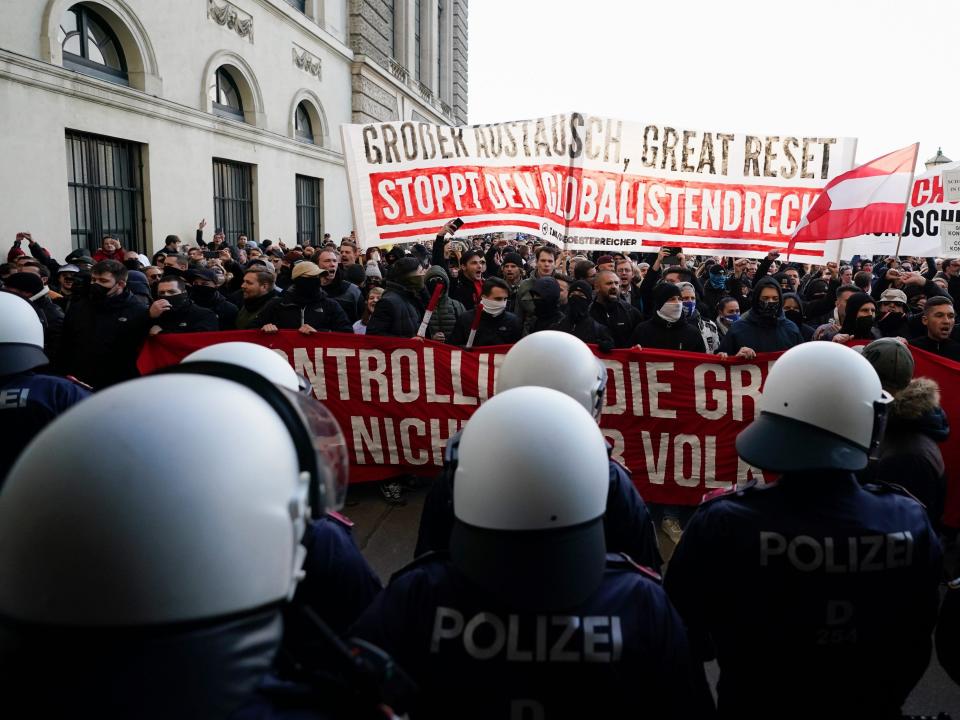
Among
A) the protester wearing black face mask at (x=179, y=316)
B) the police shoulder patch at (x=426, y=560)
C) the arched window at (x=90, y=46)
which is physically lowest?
the police shoulder patch at (x=426, y=560)

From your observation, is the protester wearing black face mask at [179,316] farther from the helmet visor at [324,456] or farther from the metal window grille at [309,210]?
the metal window grille at [309,210]

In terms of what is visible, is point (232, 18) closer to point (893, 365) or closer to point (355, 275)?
point (355, 275)

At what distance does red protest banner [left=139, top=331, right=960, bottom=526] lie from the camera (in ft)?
16.6

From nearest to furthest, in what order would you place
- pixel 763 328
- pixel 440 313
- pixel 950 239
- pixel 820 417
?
pixel 820 417 < pixel 763 328 < pixel 440 313 < pixel 950 239

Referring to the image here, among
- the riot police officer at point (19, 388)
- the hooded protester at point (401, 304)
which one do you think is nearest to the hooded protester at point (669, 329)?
the hooded protester at point (401, 304)

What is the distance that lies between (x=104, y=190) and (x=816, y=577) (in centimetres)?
1487

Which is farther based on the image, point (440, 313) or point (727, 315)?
point (727, 315)

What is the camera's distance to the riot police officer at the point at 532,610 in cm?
140

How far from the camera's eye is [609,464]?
2555 millimetres

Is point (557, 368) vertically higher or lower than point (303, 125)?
lower

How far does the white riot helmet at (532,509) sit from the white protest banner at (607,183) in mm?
4573

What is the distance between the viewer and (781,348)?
560 centimetres

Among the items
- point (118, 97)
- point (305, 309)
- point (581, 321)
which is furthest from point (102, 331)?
point (118, 97)

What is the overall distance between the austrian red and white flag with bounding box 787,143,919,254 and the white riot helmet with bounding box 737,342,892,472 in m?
4.30
